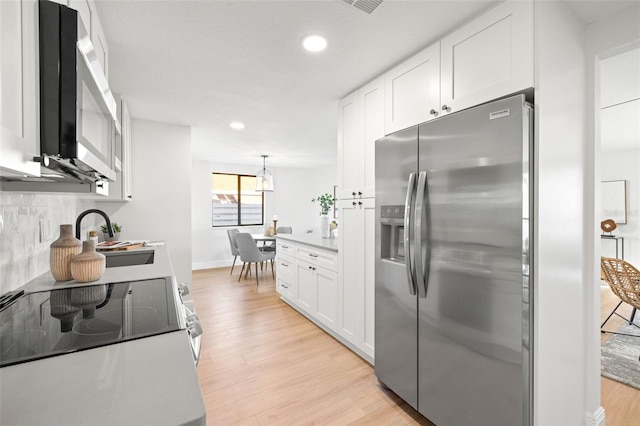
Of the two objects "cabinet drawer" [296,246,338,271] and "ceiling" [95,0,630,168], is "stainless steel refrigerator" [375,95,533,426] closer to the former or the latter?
"ceiling" [95,0,630,168]

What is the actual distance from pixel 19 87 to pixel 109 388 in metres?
0.67

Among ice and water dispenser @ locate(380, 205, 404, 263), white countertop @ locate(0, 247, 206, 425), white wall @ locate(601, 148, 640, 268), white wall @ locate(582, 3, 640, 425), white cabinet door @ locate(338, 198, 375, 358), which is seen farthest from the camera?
white wall @ locate(601, 148, 640, 268)

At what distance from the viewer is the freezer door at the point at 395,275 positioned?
1803 millimetres

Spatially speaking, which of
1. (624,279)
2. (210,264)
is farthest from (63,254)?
(210,264)

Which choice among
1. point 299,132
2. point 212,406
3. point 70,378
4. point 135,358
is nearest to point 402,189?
point 135,358

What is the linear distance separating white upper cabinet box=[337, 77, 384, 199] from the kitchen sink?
1709 mm

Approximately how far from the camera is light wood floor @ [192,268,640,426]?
1.85 m

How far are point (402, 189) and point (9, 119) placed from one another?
171cm

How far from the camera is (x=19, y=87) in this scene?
648 mm

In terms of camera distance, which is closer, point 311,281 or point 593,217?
point 593,217

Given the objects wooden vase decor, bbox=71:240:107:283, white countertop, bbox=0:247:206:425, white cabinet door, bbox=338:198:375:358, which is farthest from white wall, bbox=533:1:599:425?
wooden vase decor, bbox=71:240:107:283

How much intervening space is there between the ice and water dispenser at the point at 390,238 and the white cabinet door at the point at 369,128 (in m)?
0.30

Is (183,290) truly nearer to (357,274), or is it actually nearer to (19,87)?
(357,274)

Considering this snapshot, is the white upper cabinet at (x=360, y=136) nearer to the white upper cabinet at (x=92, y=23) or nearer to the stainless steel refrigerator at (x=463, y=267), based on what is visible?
the stainless steel refrigerator at (x=463, y=267)
